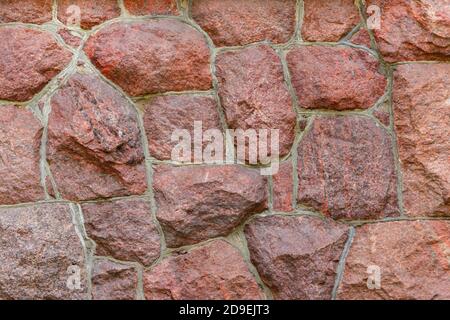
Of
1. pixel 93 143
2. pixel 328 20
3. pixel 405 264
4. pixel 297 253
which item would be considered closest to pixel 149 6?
pixel 93 143

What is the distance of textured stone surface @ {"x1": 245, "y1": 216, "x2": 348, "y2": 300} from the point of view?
2477 millimetres

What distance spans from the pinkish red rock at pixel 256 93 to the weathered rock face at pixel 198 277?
1.60 ft

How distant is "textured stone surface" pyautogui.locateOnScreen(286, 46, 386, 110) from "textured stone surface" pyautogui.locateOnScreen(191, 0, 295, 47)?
0.12 meters

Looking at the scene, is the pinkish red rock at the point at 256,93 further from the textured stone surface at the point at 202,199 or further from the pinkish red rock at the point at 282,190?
the textured stone surface at the point at 202,199

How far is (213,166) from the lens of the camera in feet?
8.18

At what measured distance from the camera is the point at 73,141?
2.45 meters

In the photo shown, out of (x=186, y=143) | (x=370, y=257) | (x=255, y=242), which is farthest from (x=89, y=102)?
(x=370, y=257)

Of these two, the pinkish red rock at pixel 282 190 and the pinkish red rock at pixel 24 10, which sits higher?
the pinkish red rock at pixel 24 10

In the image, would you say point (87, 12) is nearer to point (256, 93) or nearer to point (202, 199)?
point (256, 93)

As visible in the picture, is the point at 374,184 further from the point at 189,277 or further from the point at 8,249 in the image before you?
the point at 8,249

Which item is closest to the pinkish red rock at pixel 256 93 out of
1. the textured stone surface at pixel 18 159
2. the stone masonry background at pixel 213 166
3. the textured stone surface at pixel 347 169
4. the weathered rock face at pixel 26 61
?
the stone masonry background at pixel 213 166

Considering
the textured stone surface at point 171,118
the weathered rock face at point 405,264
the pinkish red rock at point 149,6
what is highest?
the pinkish red rock at point 149,6

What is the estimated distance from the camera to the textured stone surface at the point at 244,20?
2.53 meters

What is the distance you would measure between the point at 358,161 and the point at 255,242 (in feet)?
1.69
